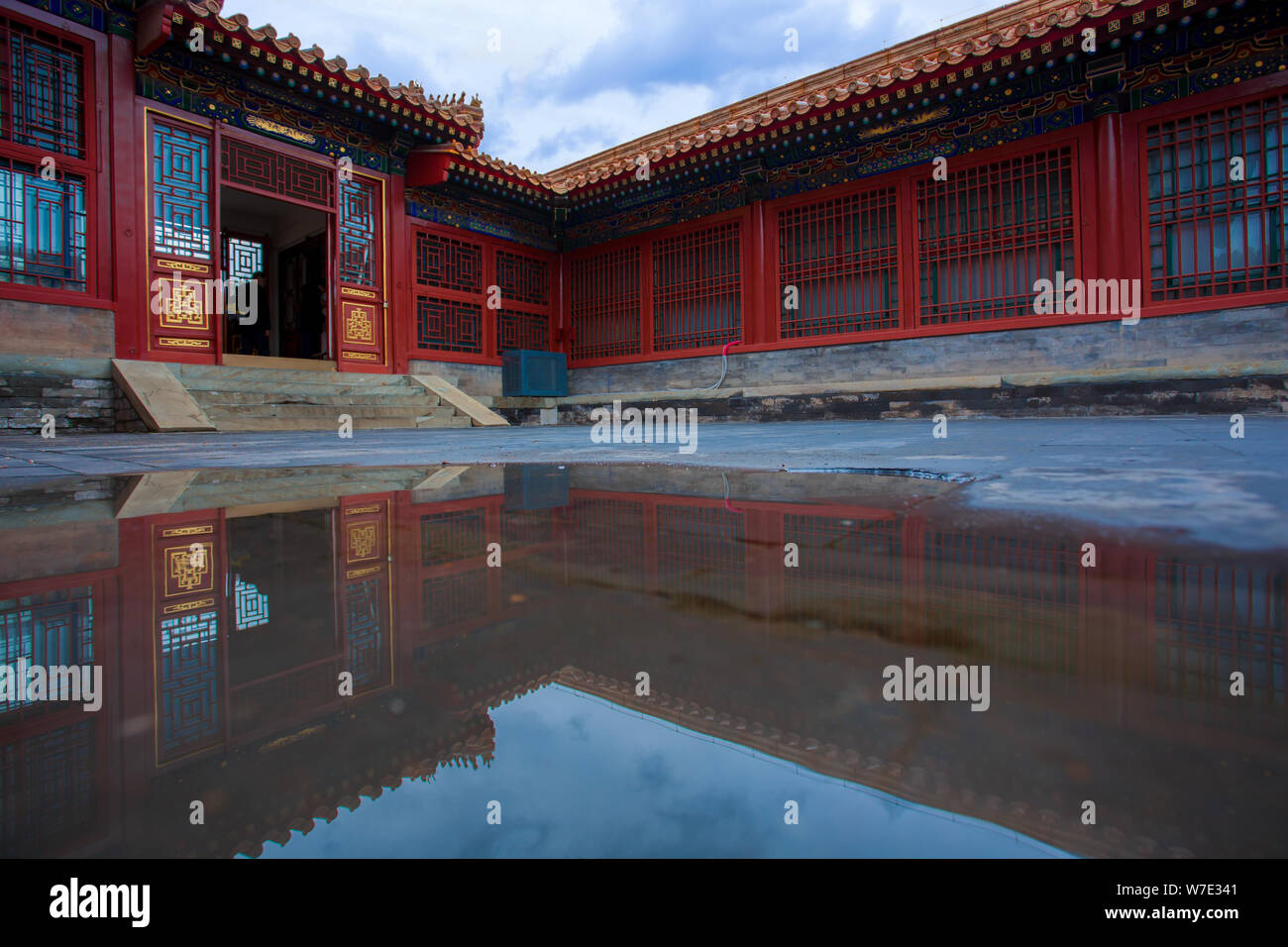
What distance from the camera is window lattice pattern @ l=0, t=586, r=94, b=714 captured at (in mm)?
524

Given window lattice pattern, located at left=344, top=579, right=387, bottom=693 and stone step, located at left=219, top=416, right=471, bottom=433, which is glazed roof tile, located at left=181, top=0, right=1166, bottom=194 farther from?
window lattice pattern, located at left=344, top=579, right=387, bottom=693

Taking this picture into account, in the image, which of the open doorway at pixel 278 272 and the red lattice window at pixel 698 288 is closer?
the red lattice window at pixel 698 288

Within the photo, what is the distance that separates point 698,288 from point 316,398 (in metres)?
5.37

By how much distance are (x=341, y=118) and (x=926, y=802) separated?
32.2ft

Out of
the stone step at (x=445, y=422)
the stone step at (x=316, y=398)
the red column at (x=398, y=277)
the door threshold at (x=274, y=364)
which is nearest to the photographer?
the stone step at (x=316, y=398)

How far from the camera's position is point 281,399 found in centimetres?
668

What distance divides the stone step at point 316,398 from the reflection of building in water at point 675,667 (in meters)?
6.30

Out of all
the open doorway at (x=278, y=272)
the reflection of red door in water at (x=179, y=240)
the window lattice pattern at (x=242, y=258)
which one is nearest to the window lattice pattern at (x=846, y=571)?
the reflection of red door in water at (x=179, y=240)

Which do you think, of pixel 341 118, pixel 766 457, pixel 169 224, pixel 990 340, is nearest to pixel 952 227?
pixel 990 340

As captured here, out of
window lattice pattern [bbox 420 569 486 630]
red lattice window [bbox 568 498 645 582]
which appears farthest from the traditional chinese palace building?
window lattice pattern [bbox 420 569 486 630]

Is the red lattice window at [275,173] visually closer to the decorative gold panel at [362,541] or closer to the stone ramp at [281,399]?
the stone ramp at [281,399]

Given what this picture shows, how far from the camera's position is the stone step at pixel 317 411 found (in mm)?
6180

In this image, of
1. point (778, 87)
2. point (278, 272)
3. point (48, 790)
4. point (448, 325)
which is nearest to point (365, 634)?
point (48, 790)
